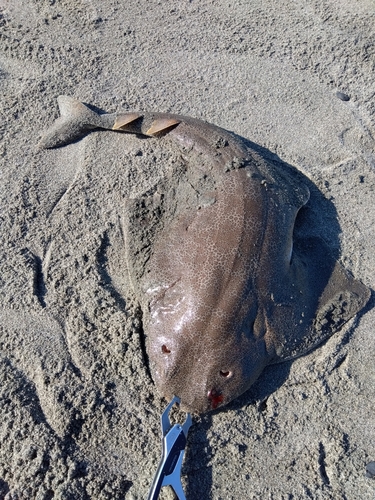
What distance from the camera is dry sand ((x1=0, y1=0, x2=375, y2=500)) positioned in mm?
3697

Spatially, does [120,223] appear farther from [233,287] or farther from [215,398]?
[215,398]

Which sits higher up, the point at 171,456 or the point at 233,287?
the point at 233,287

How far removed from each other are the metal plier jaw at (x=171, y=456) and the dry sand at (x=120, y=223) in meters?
0.20

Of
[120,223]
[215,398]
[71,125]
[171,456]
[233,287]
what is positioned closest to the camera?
[171,456]

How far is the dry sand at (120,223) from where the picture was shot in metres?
A: 3.70

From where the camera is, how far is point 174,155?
5.02m

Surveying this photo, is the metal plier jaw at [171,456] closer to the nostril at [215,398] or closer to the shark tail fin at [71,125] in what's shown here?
the nostril at [215,398]

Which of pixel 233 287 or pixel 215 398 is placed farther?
pixel 233 287

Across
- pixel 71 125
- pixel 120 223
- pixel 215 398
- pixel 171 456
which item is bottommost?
pixel 171 456

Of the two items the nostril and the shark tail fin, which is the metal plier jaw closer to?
the nostril

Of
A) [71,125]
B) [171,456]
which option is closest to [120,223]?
[71,125]

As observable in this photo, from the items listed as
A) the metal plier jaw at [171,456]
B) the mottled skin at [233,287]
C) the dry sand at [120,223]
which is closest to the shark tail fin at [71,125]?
the dry sand at [120,223]

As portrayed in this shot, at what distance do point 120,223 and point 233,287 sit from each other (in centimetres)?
152

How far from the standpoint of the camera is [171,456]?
135 inches
